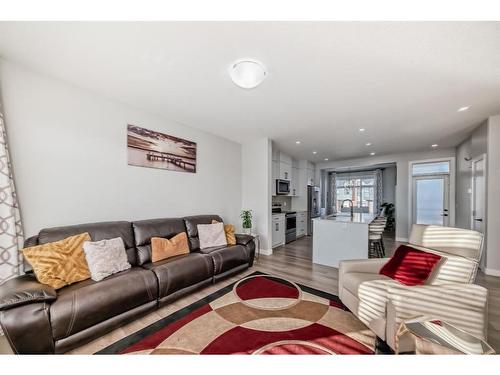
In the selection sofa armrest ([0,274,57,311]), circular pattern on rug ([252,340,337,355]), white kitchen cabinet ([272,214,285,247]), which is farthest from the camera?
white kitchen cabinet ([272,214,285,247])

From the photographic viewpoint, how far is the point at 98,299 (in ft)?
5.25

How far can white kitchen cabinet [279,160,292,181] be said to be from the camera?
5.36 m

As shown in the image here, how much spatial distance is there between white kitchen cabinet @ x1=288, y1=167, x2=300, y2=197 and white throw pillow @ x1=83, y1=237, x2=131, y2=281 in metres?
4.70

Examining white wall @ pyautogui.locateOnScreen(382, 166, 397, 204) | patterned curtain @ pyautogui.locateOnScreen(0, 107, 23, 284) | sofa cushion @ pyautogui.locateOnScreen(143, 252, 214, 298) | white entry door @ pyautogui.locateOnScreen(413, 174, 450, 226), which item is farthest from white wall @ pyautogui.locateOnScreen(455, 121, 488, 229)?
patterned curtain @ pyautogui.locateOnScreen(0, 107, 23, 284)

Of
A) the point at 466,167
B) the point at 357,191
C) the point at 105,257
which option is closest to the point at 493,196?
the point at 466,167

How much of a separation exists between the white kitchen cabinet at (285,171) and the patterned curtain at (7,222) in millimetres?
4680

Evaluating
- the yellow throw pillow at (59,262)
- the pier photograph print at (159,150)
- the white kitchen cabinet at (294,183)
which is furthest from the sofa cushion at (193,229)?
the white kitchen cabinet at (294,183)

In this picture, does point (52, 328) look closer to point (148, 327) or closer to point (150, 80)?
point (148, 327)

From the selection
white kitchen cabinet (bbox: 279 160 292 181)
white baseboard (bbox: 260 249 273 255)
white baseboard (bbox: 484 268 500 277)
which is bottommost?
white baseboard (bbox: 260 249 273 255)

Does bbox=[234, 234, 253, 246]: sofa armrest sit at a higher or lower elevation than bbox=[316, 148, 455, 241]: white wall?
lower

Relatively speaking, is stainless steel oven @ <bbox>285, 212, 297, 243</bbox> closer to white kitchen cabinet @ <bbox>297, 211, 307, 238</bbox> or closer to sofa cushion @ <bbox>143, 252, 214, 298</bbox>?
white kitchen cabinet @ <bbox>297, 211, 307, 238</bbox>

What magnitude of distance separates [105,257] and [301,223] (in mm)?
5186

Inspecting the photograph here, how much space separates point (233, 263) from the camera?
2.88 meters

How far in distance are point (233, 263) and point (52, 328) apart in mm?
1914
